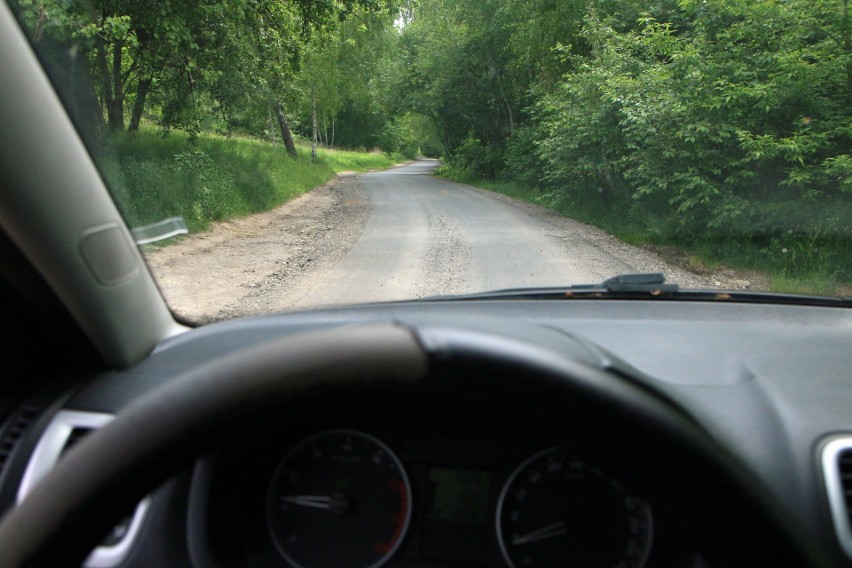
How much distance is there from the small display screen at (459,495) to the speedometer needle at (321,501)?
242mm

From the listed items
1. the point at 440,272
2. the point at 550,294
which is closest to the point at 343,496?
the point at 550,294

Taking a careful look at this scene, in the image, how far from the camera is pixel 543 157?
1641 cm

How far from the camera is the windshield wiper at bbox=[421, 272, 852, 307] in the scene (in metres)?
3.23

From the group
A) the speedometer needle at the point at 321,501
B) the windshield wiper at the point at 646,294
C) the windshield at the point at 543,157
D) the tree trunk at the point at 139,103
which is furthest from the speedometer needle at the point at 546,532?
the tree trunk at the point at 139,103

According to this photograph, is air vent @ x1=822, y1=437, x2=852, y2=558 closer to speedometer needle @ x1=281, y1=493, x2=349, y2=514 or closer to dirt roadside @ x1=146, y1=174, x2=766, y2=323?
speedometer needle @ x1=281, y1=493, x2=349, y2=514

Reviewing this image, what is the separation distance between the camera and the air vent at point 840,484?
77.4 inches

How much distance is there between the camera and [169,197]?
749 centimetres

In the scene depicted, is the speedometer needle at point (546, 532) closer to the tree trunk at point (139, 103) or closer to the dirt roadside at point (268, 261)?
the dirt roadside at point (268, 261)

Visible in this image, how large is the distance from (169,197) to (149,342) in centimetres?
508

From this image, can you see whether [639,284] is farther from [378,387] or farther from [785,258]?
[785,258]

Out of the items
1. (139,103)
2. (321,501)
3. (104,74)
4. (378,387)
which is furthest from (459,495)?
(139,103)

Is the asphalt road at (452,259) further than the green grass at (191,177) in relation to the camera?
Yes

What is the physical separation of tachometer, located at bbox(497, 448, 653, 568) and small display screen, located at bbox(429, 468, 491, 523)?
3.4 inches

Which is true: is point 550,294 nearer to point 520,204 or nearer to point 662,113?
point 662,113
